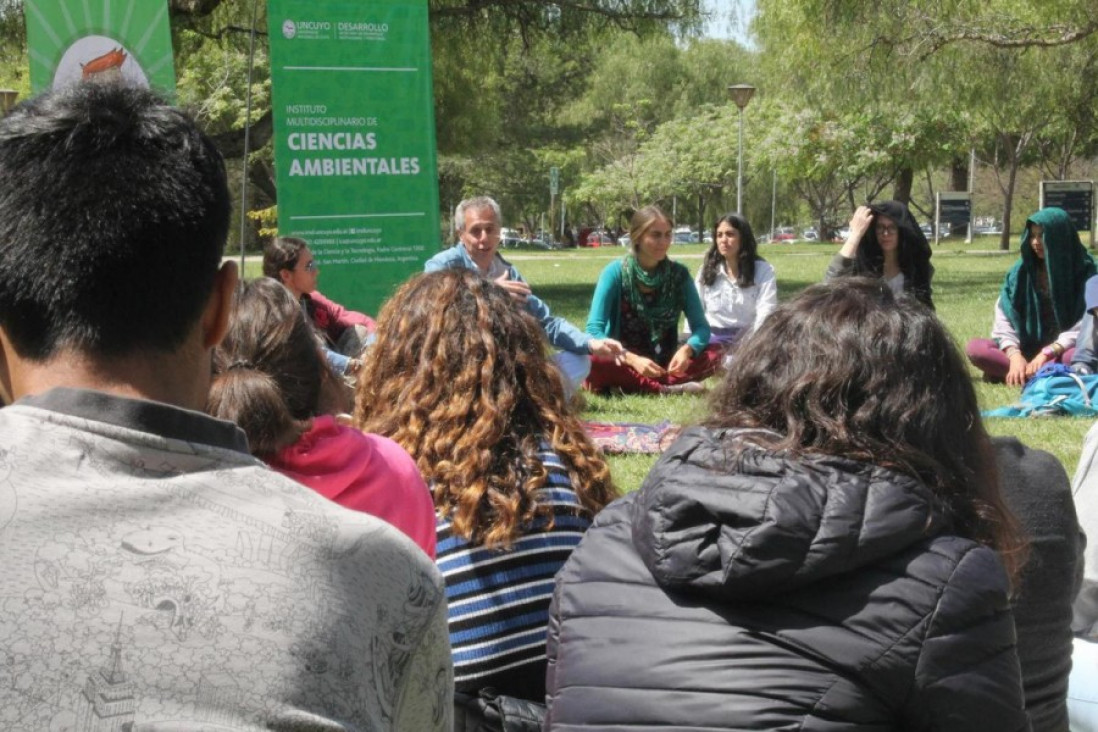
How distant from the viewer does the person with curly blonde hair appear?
2943mm

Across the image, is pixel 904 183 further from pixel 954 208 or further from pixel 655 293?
pixel 655 293

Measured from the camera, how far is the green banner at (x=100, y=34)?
24.3 feet

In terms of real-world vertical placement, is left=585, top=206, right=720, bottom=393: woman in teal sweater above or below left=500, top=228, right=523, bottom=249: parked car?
above

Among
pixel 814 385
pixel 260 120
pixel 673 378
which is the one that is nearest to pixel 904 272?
pixel 673 378

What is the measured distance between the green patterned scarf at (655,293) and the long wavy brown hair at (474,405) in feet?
19.8

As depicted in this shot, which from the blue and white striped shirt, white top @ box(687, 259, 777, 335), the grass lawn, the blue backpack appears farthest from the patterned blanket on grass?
the blue and white striped shirt

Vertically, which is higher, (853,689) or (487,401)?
(487,401)

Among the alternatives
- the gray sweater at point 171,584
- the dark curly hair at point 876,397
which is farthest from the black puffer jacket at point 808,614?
the gray sweater at point 171,584

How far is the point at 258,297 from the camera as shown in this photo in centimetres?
308

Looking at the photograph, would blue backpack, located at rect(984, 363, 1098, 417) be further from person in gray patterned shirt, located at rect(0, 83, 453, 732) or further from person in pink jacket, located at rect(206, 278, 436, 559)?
person in gray patterned shirt, located at rect(0, 83, 453, 732)

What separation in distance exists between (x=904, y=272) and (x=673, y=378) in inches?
68.4

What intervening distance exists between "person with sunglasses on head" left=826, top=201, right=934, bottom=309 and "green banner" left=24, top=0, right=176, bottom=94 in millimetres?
4347

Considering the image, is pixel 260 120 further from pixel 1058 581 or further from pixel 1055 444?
pixel 1058 581

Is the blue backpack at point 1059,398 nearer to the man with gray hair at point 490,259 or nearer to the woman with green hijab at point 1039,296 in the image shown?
the woman with green hijab at point 1039,296
